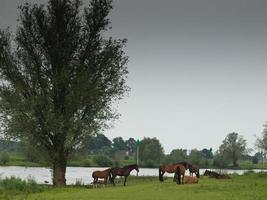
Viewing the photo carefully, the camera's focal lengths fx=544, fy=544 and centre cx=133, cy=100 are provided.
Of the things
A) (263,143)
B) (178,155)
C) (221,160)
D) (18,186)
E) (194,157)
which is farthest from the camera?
(194,157)

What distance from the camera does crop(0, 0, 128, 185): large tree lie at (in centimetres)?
4172

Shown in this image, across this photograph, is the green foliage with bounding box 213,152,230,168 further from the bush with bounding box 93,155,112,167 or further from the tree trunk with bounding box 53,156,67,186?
the tree trunk with bounding box 53,156,67,186

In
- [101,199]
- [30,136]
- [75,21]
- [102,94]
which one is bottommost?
[101,199]

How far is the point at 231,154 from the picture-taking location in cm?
14762

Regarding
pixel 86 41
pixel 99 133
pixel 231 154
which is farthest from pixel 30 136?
pixel 231 154

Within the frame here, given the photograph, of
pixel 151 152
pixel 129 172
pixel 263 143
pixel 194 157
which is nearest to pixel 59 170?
pixel 129 172

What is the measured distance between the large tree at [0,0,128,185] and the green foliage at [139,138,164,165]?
96.5 metres

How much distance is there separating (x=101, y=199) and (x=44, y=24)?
65.7 ft

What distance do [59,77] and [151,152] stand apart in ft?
330

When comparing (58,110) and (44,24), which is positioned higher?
(44,24)

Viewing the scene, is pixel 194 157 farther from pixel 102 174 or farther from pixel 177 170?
pixel 177 170

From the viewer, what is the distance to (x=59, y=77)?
42.0 metres

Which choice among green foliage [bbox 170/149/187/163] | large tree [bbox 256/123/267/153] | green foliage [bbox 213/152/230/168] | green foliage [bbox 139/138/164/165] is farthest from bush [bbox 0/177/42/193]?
green foliage [bbox 170/149/187/163]

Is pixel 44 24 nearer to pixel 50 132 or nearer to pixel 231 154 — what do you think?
pixel 50 132
